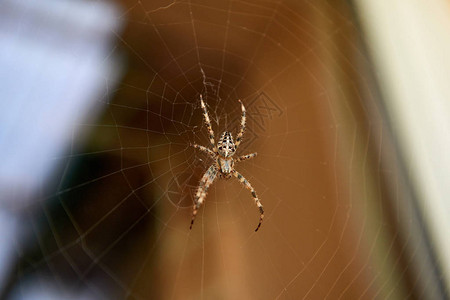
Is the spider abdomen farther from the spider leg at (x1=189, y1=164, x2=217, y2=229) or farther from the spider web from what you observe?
the spider web

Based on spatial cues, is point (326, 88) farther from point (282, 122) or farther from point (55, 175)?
point (55, 175)

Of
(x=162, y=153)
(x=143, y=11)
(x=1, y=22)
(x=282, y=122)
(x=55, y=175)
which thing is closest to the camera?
(x=1, y=22)

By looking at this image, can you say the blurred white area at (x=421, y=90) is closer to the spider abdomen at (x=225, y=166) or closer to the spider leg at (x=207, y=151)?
the spider abdomen at (x=225, y=166)

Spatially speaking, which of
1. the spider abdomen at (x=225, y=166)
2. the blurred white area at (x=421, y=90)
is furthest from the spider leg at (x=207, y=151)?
the blurred white area at (x=421, y=90)

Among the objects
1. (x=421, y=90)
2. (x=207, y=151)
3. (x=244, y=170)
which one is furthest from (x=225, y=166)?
(x=421, y=90)

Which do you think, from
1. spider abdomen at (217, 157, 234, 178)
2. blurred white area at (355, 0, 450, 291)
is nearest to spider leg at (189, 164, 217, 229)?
spider abdomen at (217, 157, 234, 178)

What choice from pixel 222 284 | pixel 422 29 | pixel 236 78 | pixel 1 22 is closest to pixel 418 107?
pixel 422 29

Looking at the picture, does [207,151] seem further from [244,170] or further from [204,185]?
[244,170]
